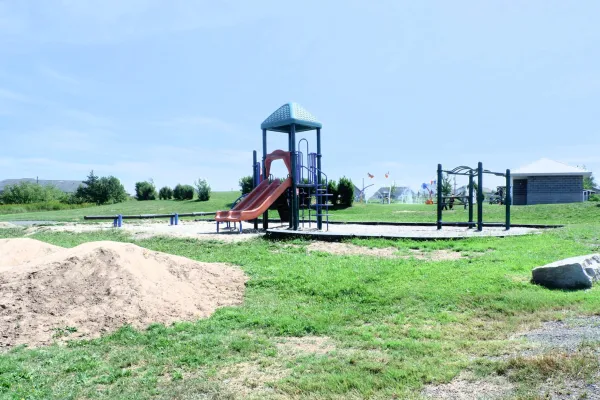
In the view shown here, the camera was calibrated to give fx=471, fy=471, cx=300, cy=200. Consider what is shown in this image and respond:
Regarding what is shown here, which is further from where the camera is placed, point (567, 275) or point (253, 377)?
point (567, 275)

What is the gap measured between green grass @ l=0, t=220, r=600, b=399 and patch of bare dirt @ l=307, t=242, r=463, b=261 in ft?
2.53

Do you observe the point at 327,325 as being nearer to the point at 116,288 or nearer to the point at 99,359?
the point at 99,359

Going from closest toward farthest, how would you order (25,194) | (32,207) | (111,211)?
(111,211) → (32,207) → (25,194)

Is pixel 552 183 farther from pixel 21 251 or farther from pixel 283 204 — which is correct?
pixel 21 251

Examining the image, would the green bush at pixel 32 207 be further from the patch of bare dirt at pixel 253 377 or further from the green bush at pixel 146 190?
the patch of bare dirt at pixel 253 377

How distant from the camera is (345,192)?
3759 centimetres

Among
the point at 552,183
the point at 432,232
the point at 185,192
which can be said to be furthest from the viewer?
the point at 185,192

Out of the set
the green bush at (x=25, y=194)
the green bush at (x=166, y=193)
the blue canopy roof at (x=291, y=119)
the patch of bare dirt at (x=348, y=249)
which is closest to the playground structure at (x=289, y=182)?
the blue canopy roof at (x=291, y=119)

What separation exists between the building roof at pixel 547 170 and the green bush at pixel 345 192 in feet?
39.0

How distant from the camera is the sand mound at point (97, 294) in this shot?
5.12 meters

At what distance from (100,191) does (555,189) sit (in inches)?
1882

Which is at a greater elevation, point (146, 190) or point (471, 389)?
point (146, 190)

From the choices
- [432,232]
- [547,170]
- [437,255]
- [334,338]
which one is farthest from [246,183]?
[334,338]

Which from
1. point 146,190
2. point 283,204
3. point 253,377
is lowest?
point 253,377
